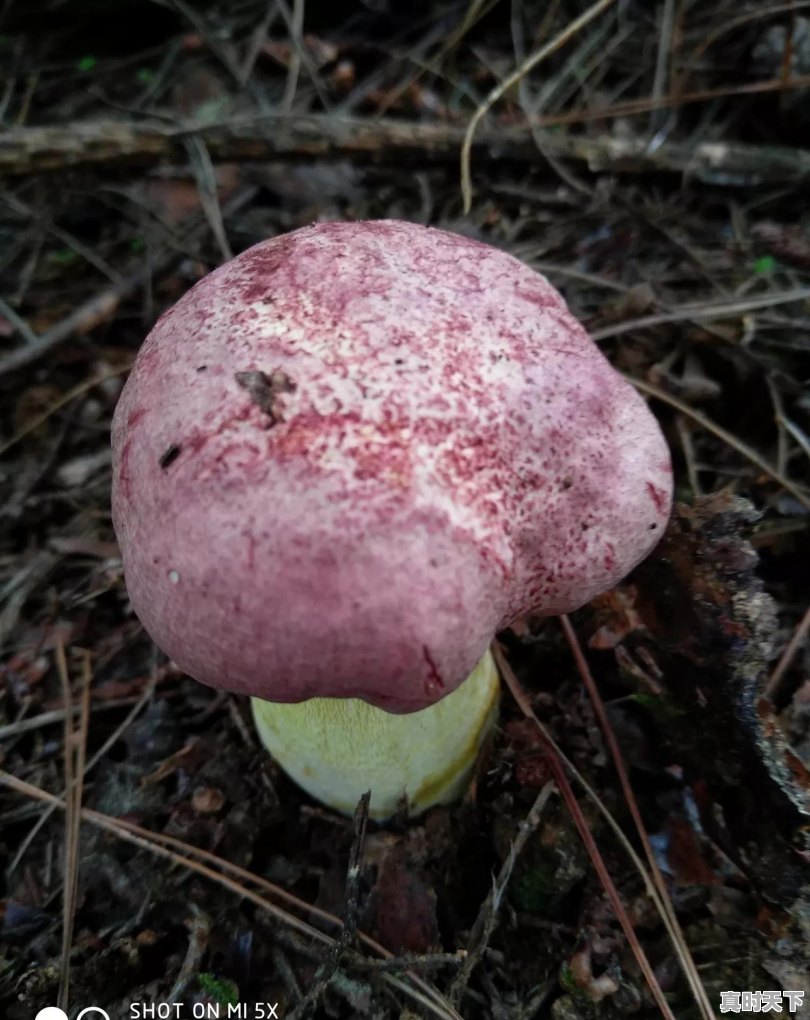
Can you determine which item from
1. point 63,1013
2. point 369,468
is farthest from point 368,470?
point 63,1013

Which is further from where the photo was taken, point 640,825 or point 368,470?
point 640,825

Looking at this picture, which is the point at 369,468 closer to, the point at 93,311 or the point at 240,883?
the point at 240,883

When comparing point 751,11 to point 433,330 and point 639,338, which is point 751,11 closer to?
point 639,338

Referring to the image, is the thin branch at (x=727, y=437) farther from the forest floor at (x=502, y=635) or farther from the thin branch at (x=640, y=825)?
the thin branch at (x=640, y=825)

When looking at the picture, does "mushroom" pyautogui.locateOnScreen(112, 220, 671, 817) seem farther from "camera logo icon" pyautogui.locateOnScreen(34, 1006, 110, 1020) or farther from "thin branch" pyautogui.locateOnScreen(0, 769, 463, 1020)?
"camera logo icon" pyautogui.locateOnScreen(34, 1006, 110, 1020)

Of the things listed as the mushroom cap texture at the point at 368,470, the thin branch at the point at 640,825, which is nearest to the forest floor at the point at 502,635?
the thin branch at the point at 640,825

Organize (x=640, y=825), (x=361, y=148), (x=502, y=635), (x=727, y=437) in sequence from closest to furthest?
(x=640, y=825) → (x=502, y=635) → (x=727, y=437) → (x=361, y=148)

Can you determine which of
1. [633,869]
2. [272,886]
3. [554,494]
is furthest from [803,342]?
[272,886]

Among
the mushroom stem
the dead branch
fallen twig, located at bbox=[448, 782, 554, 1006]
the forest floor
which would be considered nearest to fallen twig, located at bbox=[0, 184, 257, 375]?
the forest floor
